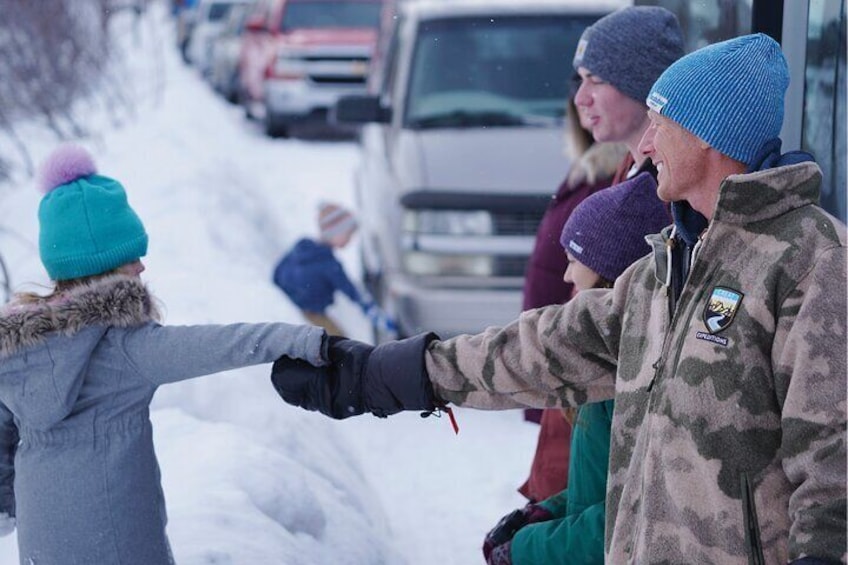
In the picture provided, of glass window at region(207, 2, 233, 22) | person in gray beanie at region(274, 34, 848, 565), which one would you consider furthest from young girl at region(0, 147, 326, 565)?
glass window at region(207, 2, 233, 22)

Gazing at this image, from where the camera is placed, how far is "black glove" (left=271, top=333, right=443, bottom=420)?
2785 millimetres

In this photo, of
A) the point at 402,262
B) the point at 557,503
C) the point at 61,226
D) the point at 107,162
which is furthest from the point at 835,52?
the point at 107,162

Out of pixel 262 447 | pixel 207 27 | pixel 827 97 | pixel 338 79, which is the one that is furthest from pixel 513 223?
pixel 207 27

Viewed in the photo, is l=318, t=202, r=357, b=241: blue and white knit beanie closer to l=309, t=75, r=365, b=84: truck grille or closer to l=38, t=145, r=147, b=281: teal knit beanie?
l=38, t=145, r=147, b=281: teal knit beanie

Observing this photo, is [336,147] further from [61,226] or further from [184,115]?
[61,226]

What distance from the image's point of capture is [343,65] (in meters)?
17.2

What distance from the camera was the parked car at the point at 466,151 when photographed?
639 centimetres

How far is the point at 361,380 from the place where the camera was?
2811 millimetres

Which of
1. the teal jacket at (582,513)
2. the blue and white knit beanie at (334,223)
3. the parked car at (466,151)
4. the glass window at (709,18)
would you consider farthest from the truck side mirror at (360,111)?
the teal jacket at (582,513)

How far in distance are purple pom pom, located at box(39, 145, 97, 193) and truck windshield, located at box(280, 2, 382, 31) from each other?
15.1 metres

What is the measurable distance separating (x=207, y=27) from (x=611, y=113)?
90.8ft

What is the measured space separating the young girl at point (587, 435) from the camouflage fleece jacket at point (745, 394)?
0.41 m

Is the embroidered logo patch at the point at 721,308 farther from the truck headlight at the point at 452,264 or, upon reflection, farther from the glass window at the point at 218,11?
the glass window at the point at 218,11

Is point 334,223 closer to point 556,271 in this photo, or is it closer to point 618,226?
Result: point 556,271
